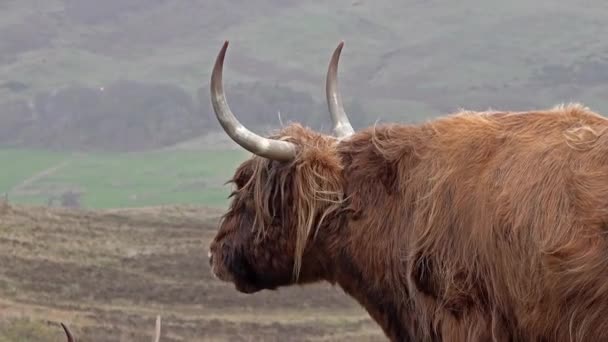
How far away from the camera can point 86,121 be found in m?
86.1

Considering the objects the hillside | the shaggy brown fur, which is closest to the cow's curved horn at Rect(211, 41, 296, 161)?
the shaggy brown fur

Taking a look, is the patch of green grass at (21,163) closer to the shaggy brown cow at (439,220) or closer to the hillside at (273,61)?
the hillside at (273,61)

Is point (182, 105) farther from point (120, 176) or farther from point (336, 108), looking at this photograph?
point (336, 108)

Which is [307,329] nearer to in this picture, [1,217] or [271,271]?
[1,217]

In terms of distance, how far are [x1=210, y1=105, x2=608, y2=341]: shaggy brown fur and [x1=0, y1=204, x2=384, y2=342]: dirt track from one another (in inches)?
472

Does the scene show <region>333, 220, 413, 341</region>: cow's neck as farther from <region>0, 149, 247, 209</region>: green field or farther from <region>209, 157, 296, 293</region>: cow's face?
<region>0, 149, 247, 209</region>: green field

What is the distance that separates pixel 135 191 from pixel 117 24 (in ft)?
170

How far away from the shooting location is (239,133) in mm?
6762

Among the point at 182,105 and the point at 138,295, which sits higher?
the point at 138,295

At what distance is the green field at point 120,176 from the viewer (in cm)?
5781

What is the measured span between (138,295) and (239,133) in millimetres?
16146

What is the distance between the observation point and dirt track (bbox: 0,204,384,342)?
66.4 ft

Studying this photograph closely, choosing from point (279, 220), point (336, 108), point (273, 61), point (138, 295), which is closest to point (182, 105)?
point (273, 61)

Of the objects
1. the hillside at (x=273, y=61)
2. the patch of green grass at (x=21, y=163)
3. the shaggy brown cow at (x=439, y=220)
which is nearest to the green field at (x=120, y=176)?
the patch of green grass at (x=21, y=163)
